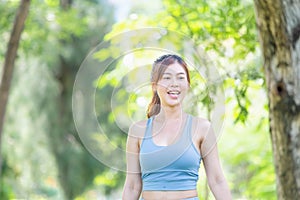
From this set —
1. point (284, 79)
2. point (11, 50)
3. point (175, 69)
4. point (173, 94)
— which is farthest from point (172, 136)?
point (11, 50)

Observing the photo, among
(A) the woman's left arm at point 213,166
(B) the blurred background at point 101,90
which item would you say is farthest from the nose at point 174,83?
(B) the blurred background at point 101,90

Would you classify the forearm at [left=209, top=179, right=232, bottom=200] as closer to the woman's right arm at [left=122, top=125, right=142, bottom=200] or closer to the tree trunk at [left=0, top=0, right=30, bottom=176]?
the woman's right arm at [left=122, top=125, right=142, bottom=200]

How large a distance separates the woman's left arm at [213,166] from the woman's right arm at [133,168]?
27 cm

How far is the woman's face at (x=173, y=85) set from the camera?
3061 mm

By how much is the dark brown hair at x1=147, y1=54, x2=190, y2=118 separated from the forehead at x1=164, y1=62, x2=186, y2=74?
12 millimetres

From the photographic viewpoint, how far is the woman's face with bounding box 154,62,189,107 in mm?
3061

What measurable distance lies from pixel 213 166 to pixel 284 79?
19.8 inches

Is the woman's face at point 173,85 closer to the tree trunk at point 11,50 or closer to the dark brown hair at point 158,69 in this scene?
the dark brown hair at point 158,69

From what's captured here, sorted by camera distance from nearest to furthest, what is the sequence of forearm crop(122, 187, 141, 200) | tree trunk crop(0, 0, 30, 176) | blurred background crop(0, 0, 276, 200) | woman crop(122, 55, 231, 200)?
1. woman crop(122, 55, 231, 200)
2. forearm crop(122, 187, 141, 200)
3. blurred background crop(0, 0, 276, 200)
4. tree trunk crop(0, 0, 30, 176)

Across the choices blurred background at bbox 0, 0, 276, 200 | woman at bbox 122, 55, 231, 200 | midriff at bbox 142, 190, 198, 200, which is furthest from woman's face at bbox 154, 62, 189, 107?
blurred background at bbox 0, 0, 276, 200

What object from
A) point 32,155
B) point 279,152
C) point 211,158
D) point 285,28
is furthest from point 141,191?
point 32,155

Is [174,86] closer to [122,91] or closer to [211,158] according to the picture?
[211,158]

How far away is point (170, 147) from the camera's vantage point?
119 inches

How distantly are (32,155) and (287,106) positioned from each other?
13843 mm
